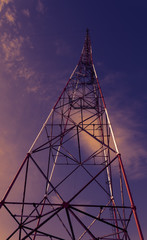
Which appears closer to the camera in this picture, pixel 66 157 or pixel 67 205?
pixel 67 205

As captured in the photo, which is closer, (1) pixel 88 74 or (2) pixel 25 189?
(2) pixel 25 189

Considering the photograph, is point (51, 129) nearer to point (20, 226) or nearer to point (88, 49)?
point (20, 226)

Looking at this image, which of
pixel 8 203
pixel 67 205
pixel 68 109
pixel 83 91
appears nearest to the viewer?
pixel 67 205

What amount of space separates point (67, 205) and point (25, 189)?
8.22 ft

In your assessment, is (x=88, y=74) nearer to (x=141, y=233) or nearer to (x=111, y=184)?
(x=111, y=184)

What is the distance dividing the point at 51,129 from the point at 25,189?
3753 millimetres

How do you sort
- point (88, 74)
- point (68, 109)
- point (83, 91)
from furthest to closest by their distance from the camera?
point (88, 74) → point (83, 91) → point (68, 109)

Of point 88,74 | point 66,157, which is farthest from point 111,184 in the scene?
point 88,74

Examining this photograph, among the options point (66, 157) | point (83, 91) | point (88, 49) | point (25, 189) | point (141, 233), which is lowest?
point (141, 233)

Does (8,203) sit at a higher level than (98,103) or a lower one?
lower

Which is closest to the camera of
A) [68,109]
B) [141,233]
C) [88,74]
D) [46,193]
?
[141,233]

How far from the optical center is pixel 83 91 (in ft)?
47.6

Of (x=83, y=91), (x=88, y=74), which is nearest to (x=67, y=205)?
(x=83, y=91)

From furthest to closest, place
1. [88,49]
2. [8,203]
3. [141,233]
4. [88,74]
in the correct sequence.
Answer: [88,49]
[88,74]
[8,203]
[141,233]
